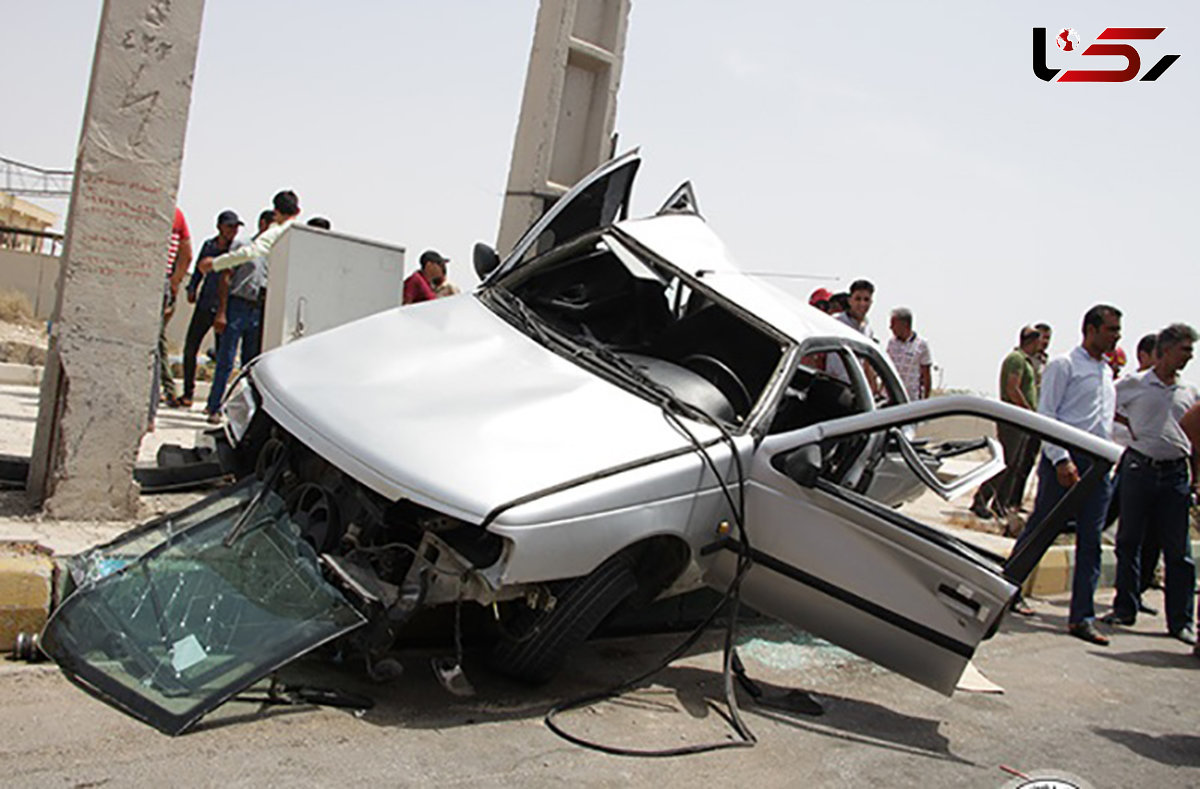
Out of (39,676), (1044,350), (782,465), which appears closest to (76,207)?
(39,676)

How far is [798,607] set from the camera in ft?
13.5

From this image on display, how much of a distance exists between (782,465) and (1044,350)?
737 centimetres

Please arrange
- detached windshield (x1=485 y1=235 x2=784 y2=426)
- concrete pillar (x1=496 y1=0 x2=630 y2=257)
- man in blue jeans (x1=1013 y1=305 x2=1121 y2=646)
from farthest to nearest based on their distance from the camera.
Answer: concrete pillar (x1=496 y1=0 x2=630 y2=257) < man in blue jeans (x1=1013 y1=305 x2=1121 y2=646) < detached windshield (x1=485 y1=235 x2=784 y2=426)

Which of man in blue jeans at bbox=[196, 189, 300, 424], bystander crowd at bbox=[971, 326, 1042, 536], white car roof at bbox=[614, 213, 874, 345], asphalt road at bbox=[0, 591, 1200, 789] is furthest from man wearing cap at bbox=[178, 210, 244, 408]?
bystander crowd at bbox=[971, 326, 1042, 536]

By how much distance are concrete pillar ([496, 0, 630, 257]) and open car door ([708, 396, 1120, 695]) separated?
14.2ft

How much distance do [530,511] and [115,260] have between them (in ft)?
9.14

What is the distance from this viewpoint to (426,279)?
347 inches

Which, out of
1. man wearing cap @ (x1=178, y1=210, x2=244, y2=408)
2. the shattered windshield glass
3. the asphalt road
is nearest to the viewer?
the asphalt road

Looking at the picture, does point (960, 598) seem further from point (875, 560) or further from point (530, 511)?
point (530, 511)

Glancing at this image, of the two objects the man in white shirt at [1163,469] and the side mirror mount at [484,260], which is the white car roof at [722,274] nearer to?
the side mirror mount at [484,260]

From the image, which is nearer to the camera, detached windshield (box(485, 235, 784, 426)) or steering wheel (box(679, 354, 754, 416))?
steering wheel (box(679, 354, 754, 416))

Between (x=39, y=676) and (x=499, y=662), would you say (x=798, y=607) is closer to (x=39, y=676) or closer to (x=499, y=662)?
(x=499, y=662)

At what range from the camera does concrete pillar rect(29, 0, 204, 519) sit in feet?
15.9

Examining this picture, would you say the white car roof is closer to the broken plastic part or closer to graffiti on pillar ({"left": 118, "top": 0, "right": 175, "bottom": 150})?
the broken plastic part
